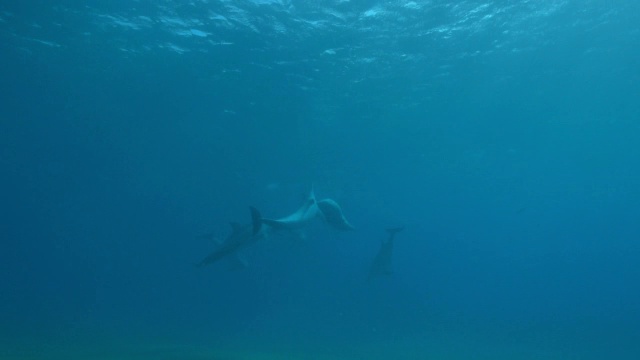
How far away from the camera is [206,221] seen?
64250 mm

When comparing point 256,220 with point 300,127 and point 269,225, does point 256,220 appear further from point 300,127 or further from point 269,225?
point 300,127

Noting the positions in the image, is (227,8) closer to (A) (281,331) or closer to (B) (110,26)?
(B) (110,26)

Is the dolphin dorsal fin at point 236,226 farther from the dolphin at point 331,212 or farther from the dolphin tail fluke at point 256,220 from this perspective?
the dolphin at point 331,212

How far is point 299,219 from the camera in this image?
32.2ft

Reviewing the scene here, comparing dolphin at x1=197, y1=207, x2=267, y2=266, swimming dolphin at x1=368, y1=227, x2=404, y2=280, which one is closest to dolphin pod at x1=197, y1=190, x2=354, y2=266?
dolphin at x1=197, y1=207, x2=267, y2=266

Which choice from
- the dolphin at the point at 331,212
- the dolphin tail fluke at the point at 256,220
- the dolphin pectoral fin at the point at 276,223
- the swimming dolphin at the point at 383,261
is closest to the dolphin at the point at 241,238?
the dolphin tail fluke at the point at 256,220

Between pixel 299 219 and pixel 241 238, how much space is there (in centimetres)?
137

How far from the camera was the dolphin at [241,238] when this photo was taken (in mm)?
8312

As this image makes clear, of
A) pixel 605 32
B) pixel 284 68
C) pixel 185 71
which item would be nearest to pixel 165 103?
pixel 185 71

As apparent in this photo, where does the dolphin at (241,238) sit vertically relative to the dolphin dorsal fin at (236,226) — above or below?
below

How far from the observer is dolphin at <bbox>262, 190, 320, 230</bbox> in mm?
9102

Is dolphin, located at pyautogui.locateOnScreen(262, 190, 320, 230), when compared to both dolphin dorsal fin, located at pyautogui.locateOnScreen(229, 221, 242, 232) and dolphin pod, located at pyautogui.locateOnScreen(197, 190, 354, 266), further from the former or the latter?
dolphin dorsal fin, located at pyautogui.locateOnScreen(229, 221, 242, 232)

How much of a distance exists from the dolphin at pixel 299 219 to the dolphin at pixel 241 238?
17cm

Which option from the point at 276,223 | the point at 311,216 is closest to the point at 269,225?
the point at 276,223
